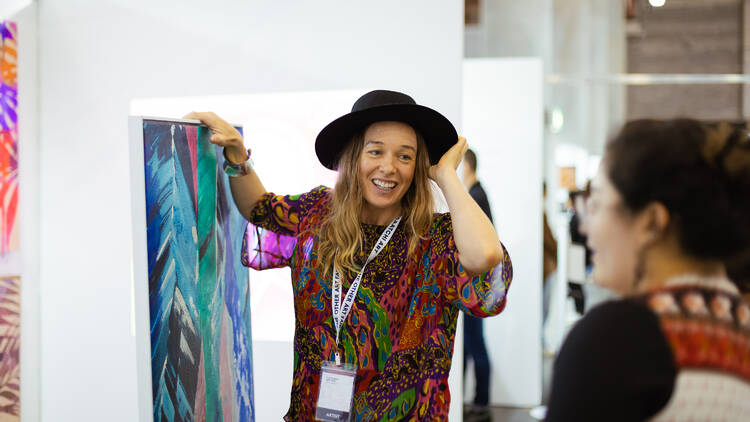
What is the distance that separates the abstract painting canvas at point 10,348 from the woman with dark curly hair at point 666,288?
10.9ft

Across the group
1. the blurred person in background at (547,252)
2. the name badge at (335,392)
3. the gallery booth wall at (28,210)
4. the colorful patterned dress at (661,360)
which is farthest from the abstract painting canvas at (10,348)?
the blurred person in background at (547,252)

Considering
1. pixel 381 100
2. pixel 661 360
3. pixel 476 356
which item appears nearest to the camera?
pixel 661 360

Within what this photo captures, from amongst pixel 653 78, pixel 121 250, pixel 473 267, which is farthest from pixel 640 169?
pixel 653 78

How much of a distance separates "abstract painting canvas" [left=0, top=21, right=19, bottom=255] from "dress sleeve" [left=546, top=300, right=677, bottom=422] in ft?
10.9

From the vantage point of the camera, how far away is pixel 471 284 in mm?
1866

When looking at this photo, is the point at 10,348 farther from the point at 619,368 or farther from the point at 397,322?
the point at 619,368

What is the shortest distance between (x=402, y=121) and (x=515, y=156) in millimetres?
3024

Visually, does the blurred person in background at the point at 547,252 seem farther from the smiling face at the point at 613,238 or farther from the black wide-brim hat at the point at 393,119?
the smiling face at the point at 613,238

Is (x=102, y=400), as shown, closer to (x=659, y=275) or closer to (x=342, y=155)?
(x=342, y=155)

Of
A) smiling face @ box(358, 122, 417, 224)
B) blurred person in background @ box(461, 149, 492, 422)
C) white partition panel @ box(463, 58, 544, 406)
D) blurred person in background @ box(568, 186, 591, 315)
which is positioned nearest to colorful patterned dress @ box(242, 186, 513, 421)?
smiling face @ box(358, 122, 417, 224)

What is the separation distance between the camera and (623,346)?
37.0 inches

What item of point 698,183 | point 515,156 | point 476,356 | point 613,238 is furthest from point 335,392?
point 515,156

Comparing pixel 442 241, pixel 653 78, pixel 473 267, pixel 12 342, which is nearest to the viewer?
pixel 473 267

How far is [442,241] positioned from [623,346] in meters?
1.06
